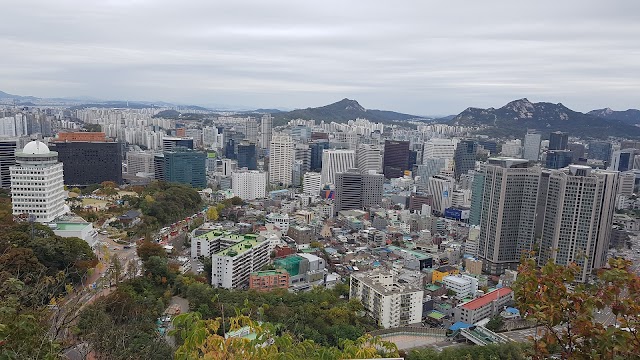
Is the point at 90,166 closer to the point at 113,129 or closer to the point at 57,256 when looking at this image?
the point at 57,256

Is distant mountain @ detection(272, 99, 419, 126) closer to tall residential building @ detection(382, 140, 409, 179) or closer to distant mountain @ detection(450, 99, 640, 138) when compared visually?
distant mountain @ detection(450, 99, 640, 138)

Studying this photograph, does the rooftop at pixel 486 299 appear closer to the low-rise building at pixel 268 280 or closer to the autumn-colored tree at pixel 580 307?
the low-rise building at pixel 268 280

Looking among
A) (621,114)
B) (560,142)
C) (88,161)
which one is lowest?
(88,161)

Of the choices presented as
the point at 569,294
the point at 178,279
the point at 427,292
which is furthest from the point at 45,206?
the point at 569,294

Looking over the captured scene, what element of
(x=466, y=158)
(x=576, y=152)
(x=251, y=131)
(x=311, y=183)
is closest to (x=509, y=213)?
(x=311, y=183)

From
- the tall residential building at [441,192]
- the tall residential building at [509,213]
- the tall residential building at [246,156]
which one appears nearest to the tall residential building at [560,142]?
the tall residential building at [441,192]

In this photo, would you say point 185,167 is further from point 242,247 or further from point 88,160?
point 242,247

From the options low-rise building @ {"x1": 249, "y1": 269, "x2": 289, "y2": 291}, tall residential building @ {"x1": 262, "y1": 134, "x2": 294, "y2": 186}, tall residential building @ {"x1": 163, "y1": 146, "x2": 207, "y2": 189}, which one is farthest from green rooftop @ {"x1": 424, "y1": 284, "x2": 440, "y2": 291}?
tall residential building @ {"x1": 262, "y1": 134, "x2": 294, "y2": 186}
